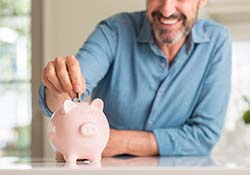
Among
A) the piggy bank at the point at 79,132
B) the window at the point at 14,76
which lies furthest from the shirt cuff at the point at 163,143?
the window at the point at 14,76

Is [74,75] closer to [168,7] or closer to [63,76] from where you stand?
[63,76]

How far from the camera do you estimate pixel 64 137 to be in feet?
2.20

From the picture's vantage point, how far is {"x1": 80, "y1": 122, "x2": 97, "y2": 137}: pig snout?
0.66 m

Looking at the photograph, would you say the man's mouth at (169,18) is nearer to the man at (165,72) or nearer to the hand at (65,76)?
the man at (165,72)

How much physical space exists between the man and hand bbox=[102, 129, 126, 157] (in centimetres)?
7

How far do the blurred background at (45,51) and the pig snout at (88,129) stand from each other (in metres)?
1.34

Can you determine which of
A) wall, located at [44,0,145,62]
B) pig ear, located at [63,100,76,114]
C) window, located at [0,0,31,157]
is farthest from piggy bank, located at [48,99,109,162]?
window, located at [0,0,31,157]

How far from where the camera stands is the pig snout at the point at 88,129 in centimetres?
66

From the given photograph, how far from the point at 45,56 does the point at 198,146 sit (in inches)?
50.5

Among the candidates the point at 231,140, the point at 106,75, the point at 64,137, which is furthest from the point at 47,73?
the point at 231,140

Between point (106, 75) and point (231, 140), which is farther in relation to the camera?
point (231, 140)

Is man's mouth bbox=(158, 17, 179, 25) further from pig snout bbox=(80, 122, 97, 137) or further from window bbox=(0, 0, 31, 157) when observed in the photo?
window bbox=(0, 0, 31, 157)

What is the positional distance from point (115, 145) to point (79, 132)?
36 centimetres

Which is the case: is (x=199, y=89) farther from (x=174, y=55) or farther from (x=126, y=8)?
(x=126, y=8)
